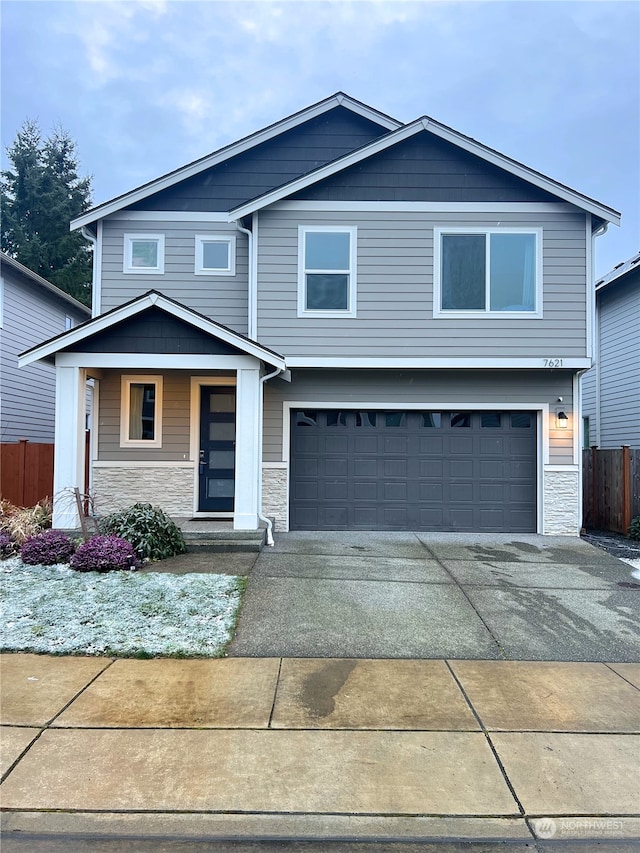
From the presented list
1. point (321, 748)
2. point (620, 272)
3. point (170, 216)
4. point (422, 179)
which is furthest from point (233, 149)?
point (321, 748)

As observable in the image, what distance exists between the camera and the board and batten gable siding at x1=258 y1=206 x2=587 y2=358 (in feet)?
29.4

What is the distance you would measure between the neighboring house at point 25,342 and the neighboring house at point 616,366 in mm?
13828

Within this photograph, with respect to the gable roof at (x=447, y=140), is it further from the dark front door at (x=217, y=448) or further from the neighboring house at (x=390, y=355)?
the dark front door at (x=217, y=448)

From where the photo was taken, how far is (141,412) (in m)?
9.73

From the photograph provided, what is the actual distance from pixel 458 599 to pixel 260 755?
334 cm

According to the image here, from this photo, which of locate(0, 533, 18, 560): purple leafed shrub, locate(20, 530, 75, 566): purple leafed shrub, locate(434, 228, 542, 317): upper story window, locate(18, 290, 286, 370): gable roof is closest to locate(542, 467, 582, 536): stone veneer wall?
locate(434, 228, 542, 317): upper story window

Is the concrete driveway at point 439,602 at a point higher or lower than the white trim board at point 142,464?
lower

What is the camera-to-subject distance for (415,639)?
188 inches

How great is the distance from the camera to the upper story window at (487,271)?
9008 millimetres

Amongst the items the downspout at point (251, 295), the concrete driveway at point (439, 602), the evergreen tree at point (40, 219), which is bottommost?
the concrete driveway at point (439, 602)

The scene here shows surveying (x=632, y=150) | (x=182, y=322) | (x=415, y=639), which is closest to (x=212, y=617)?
(x=415, y=639)

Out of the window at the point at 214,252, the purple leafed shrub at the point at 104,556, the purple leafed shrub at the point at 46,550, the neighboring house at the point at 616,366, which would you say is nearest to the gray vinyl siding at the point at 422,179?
the window at the point at 214,252

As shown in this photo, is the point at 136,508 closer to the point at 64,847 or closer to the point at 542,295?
the point at 64,847

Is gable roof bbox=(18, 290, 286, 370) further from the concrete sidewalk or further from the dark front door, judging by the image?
the concrete sidewalk
